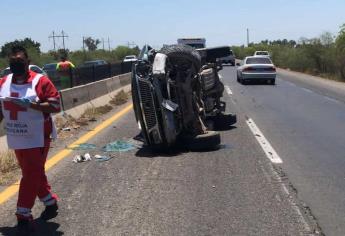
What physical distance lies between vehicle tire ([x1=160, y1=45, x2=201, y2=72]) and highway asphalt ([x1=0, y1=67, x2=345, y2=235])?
1647 millimetres

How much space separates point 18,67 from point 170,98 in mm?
4832

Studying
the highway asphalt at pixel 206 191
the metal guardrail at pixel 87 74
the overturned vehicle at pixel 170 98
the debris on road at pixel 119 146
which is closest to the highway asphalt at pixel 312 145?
the highway asphalt at pixel 206 191

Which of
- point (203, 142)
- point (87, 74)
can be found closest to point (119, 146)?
point (203, 142)

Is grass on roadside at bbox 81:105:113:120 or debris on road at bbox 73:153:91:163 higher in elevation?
debris on road at bbox 73:153:91:163

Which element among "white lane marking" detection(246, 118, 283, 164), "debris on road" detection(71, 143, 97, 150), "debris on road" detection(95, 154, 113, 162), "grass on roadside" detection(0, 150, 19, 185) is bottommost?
"white lane marking" detection(246, 118, 283, 164)

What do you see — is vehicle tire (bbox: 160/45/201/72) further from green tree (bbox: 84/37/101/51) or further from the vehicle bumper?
green tree (bbox: 84/37/101/51)

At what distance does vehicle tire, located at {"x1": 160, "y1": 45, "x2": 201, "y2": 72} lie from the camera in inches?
420

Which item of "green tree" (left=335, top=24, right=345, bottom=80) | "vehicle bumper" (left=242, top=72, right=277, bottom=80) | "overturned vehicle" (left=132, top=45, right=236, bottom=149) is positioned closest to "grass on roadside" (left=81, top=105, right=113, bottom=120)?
"overturned vehicle" (left=132, top=45, right=236, bottom=149)

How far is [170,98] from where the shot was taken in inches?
397

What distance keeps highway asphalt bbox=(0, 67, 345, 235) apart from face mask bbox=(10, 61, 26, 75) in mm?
1479

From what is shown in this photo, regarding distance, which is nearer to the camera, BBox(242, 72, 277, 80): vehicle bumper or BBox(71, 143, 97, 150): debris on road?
BBox(71, 143, 97, 150): debris on road

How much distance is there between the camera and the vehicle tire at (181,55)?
10.7 meters

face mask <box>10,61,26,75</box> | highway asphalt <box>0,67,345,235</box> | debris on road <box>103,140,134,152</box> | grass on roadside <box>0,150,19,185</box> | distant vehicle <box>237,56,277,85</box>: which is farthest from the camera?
distant vehicle <box>237,56,277,85</box>

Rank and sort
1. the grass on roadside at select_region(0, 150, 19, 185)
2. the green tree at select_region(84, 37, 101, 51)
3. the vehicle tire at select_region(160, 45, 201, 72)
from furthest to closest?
1. the green tree at select_region(84, 37, 101, 51)
2. the vehicle tire at select_region(160, 45, 201, 72)
3. the grass on roadside at select_region(0, 150, 19, 185)
